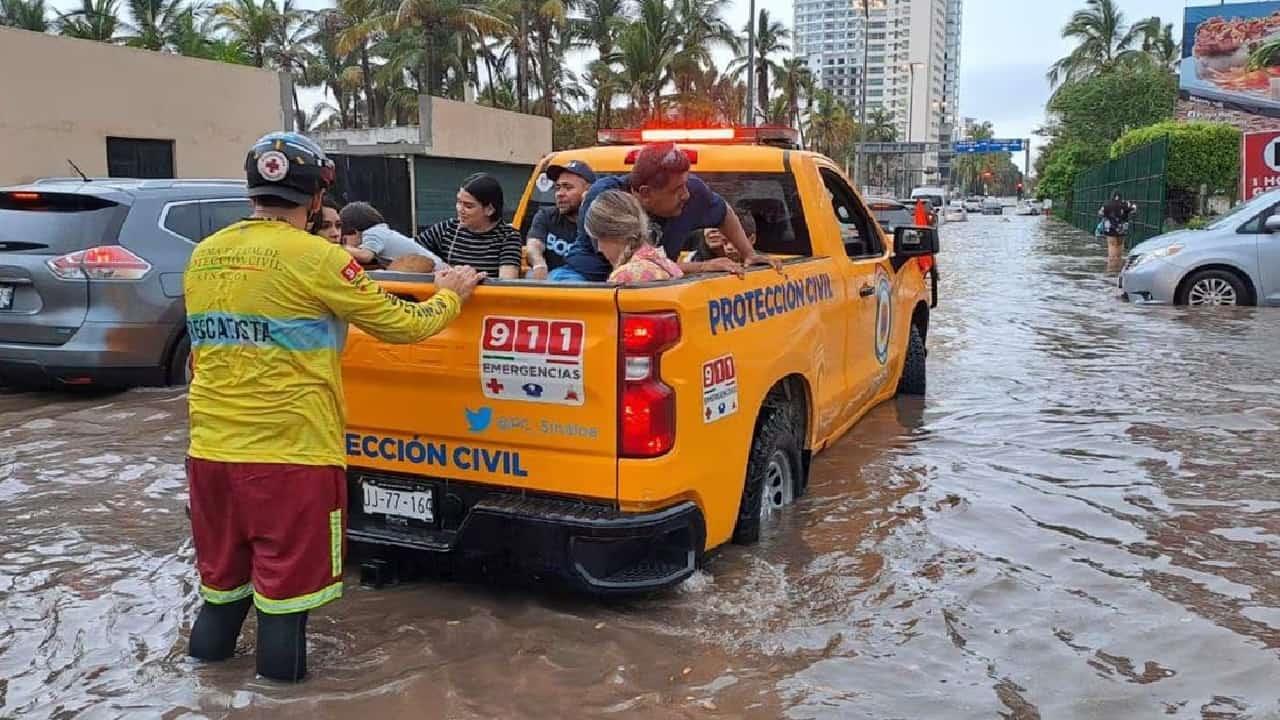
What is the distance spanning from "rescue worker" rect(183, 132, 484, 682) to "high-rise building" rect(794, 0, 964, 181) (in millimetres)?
103660

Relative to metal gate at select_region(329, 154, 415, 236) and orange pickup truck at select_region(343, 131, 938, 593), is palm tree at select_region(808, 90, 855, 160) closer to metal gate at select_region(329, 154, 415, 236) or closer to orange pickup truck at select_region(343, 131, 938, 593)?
metal gate at select_region(329, 154, 415, 236)

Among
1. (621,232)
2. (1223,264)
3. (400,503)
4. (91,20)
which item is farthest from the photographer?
(91,20)

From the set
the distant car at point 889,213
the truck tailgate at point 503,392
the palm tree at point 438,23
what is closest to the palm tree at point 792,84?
the palm tree at point 438,23

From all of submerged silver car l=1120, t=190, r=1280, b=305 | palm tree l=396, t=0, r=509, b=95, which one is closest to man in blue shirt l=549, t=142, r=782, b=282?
submerged silver car l=1120, t=190, r=1280, b=305

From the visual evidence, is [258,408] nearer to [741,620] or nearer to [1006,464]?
[741,620]

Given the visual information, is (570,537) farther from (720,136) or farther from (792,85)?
(792,85)

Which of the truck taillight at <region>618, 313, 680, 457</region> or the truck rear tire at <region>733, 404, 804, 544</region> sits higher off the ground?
the truck taillight at <region>618, 313, 680, 457</region>

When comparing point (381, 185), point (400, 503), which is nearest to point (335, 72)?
point (381, 185)

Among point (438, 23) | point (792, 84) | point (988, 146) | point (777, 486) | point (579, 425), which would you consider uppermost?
point (438, 23)

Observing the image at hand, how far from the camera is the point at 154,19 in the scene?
40594 millimetres

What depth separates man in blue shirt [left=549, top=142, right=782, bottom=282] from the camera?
4.49 m

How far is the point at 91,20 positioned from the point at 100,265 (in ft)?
122

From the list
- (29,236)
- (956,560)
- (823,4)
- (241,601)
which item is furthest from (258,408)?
(823,4)

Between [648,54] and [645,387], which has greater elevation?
[648,54]
